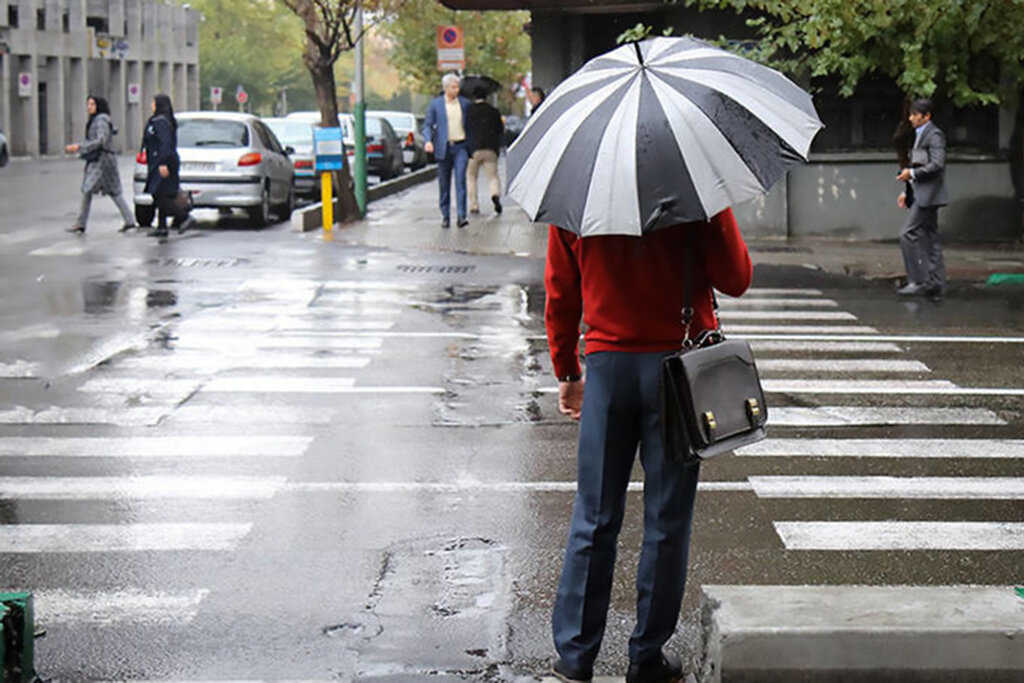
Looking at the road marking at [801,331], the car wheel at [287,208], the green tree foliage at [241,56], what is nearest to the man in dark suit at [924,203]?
the road marking at [801,331]

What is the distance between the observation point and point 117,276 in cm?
1727

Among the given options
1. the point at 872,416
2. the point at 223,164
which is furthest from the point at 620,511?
the point at 223,164

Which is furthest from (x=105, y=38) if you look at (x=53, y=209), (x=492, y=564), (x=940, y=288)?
(x=492, y=564)

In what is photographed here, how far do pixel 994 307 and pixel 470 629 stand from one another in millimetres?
10549

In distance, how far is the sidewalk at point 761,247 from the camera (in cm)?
1845

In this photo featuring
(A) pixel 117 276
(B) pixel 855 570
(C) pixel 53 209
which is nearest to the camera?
(B) pixel 855 570

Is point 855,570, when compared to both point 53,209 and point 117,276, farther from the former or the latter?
point 53,209

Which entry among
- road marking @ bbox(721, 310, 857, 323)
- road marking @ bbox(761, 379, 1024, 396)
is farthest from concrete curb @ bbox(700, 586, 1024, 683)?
road marking @ bbox(721, 310, 857, 323)

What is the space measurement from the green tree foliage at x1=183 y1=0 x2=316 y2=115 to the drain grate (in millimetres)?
61633

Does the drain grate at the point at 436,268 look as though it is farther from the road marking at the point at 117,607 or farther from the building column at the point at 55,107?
the building column at the point at 55,107

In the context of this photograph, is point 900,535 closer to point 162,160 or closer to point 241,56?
point 162,160

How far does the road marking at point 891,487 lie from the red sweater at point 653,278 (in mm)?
3124

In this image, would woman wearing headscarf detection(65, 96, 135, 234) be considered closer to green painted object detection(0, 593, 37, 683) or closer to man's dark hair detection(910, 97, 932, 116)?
man's dark hair detection(910, 97, 932, 116)

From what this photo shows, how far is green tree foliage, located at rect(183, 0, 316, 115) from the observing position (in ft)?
266
